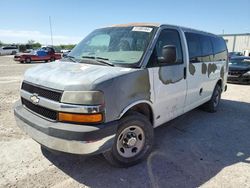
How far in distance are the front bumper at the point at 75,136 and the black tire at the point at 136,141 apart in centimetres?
25

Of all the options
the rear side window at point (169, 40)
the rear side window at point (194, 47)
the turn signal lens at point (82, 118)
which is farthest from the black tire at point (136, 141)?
the rear side window at point (194, 47)

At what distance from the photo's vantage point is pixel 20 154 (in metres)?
3.69

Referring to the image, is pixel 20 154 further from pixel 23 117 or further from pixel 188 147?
pixel 188 147

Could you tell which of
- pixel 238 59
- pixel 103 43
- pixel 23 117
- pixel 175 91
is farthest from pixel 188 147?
pixel 238 59

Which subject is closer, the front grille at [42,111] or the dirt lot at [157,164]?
the front grille at [42,111]

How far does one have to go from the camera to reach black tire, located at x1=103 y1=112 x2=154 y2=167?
3.10 meters

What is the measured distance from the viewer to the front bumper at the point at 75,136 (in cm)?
264

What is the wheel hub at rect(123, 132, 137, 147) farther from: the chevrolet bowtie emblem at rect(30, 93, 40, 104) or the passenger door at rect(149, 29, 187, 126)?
the chevrolet bowtie emblem at rect(30, 93, 40, 104)

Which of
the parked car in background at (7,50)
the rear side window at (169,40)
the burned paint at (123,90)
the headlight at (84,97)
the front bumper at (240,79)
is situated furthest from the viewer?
the parked car in background at (7,50)

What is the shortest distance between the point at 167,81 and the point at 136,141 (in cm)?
109

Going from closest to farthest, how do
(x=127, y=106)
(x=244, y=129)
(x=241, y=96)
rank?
(x=127, y=106)
(x=244, y=129)
(x=241, y=96)

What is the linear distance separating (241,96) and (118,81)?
291 inches

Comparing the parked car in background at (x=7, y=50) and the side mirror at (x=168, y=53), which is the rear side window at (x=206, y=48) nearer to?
the side mirror at (x=168, y=53)

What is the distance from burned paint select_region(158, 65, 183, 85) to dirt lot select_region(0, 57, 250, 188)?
1.22m
